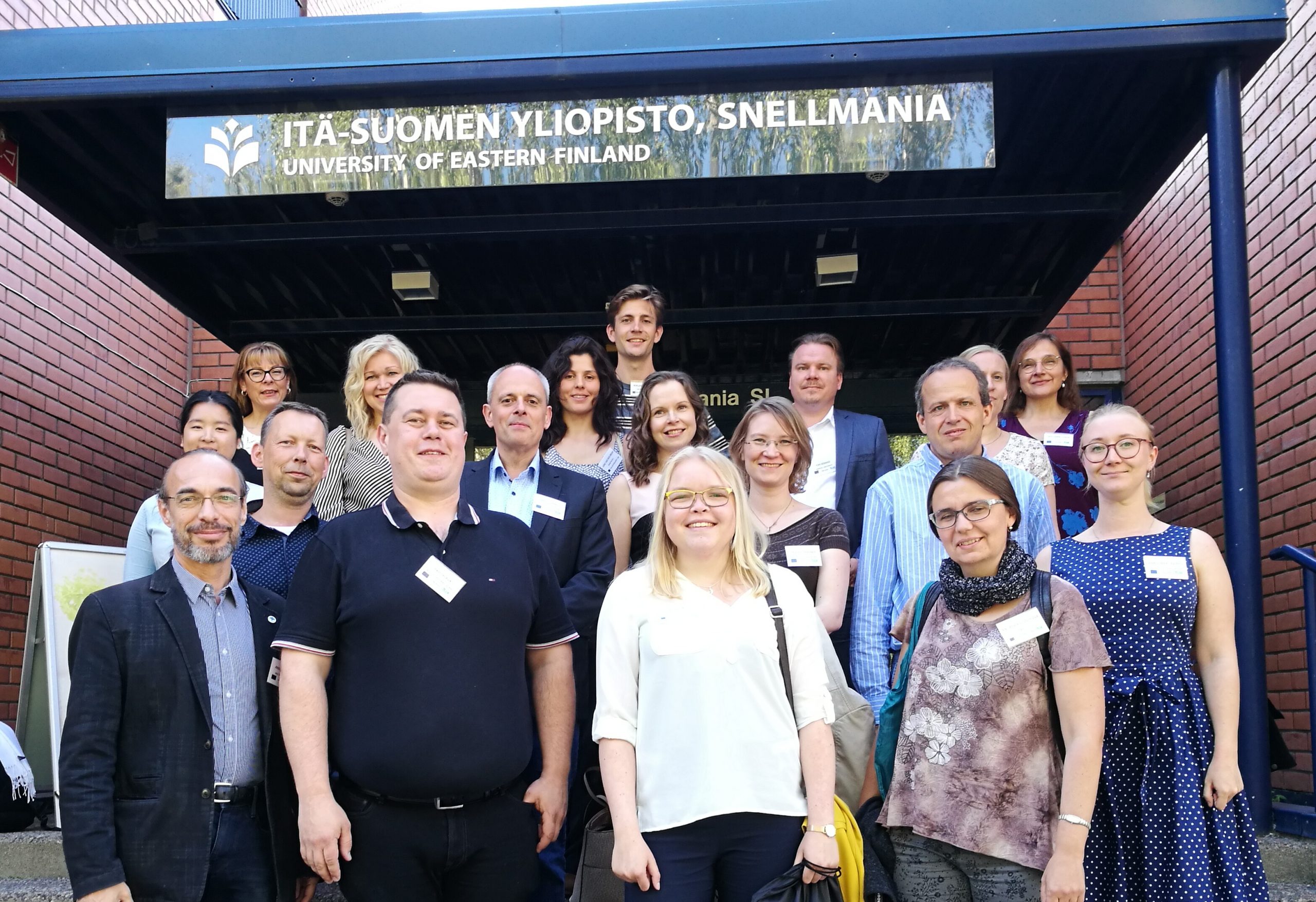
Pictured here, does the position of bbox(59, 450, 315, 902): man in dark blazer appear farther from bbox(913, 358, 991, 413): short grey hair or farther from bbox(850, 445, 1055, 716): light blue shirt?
bbox(913, 358, 991, 413): short grey hair

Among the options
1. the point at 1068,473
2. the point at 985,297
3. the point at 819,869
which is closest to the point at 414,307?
the point at 985,297

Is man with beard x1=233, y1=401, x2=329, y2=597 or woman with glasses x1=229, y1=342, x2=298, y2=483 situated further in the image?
woman with glasses x1=229, y1=342, x2=298, y2=483

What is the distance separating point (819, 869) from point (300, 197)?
4338 mm

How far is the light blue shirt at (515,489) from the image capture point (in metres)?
3.91

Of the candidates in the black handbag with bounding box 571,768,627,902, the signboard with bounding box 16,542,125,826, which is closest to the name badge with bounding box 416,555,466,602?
the black handbag with bounding box 571,768,627,902

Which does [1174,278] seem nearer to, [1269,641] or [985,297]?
[985,297]

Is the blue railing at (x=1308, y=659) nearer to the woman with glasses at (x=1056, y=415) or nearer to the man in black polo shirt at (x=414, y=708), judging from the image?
the woman with glasses at (x=1056, y=415)

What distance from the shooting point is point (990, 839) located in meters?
2.87

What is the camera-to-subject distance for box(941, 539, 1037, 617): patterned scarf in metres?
3.00

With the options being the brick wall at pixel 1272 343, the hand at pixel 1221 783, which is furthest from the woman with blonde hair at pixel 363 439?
the brick wall at pixel 1272 343

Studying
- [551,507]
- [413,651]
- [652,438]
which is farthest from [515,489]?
[413,651]

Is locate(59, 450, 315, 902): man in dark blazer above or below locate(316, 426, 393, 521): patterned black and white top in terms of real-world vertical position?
below

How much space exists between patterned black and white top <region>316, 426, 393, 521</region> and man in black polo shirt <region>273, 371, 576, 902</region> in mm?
1421

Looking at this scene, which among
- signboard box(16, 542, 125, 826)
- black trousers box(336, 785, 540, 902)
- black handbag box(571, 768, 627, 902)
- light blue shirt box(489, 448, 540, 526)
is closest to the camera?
black trousers box(336, 785, 540, 902)
